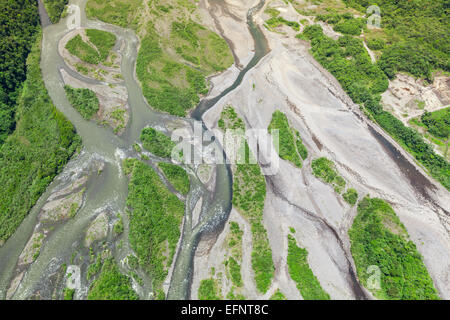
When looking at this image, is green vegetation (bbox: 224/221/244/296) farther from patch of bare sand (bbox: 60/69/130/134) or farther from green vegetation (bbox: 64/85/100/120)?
green vegetation (bbox: 64/85/100/120)

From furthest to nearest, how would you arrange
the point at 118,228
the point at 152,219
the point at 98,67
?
the point at 98,67
the point at 152,219
the point at 118,228

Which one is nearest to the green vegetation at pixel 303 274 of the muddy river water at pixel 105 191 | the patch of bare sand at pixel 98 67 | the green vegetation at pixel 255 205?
the green vegetation at pixel 255 205

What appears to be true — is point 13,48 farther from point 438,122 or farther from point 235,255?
point 438,122

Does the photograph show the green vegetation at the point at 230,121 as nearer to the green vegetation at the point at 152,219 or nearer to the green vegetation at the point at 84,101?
the green vegetation at the point at 152,219

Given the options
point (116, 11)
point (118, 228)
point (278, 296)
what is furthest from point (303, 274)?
point (116, 11)

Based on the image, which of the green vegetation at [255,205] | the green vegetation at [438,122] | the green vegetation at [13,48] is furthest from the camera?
the green vegetation at [438,122]
